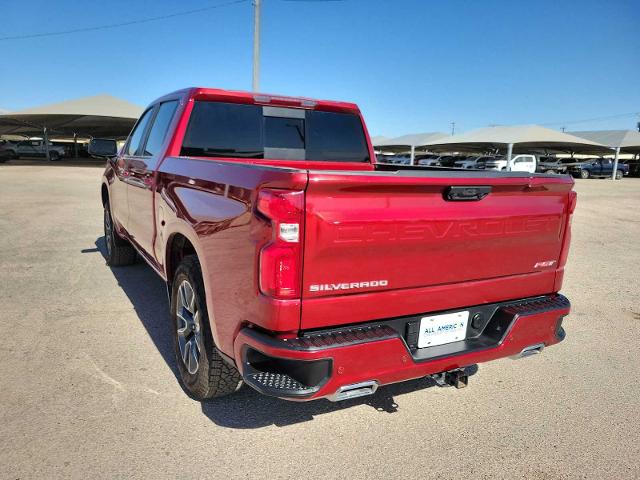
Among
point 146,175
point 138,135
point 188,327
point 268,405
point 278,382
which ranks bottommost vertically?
point 268,405

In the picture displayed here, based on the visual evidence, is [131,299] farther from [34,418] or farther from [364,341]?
[364,341]

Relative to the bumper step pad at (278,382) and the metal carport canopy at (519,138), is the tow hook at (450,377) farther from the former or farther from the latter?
the metal carport canopy at (519,138)

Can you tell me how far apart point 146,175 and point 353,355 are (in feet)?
8.52

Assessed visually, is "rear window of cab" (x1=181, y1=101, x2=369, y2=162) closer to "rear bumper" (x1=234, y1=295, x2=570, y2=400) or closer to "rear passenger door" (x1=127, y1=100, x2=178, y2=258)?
A: "rear passenger door" (x1=127, y1=100, x2=178, y2=258)

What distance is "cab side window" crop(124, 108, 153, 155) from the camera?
4.71 metres

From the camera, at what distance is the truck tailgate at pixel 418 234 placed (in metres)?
2.12

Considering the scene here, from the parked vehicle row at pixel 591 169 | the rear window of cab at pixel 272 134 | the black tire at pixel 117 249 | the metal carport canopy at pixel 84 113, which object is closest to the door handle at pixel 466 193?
the rear window of cab at pixel 272 134

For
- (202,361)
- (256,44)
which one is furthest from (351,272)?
(256,44)

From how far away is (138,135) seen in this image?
16.1ft

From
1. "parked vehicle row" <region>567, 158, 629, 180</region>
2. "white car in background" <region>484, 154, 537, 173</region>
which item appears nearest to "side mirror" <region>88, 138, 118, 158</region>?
"white car in background" <region>484, 154, 537, 173</region>

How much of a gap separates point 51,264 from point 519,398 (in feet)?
19.5

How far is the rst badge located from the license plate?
15.1 inches

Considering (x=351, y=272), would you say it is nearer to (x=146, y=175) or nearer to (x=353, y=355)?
(x=353, y=355)

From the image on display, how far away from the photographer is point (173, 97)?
4.00 metres
